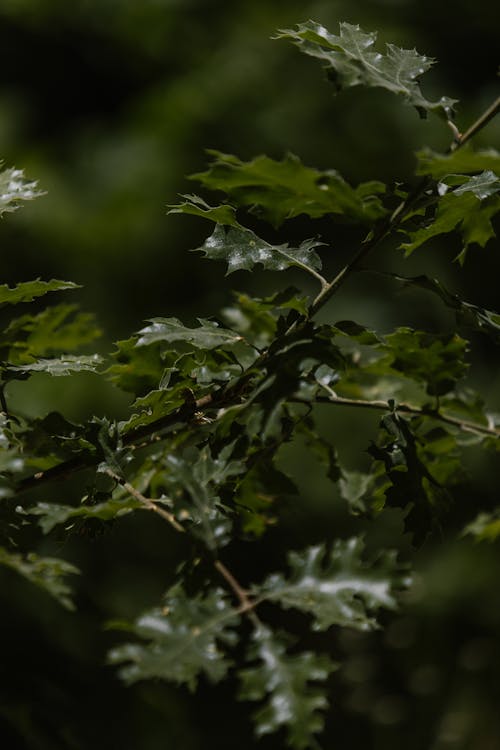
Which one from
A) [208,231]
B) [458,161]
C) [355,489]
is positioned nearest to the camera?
[458,161]

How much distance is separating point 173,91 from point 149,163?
36 cm

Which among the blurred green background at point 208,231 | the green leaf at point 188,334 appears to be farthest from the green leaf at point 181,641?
the blurred green background at point 208,231

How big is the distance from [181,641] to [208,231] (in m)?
2.96

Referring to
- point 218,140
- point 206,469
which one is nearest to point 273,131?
point 218,140

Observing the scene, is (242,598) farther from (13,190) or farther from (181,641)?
(13,190)

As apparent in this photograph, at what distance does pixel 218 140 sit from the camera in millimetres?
3893

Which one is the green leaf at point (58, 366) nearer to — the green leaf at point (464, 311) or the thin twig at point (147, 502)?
the thin twig at point (147, 502)

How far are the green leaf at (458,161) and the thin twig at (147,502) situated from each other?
1.15 ft

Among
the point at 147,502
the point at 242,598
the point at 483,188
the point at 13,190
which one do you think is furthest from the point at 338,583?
the point at 13,190

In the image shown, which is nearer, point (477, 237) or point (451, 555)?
point (477, 237)

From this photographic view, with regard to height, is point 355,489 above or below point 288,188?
below

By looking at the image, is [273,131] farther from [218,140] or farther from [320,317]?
[320,317]

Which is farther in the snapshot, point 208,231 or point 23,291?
point 208,231

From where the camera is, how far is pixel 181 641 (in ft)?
2.53
